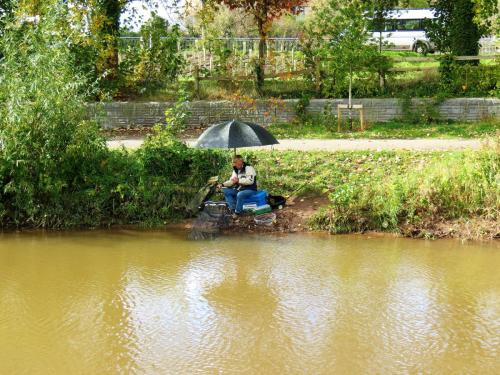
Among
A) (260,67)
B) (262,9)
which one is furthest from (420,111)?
(262,9)

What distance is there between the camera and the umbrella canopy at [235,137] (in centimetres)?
1240

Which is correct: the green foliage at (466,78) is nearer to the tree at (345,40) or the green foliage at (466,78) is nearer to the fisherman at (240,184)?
the tree at (345,40)

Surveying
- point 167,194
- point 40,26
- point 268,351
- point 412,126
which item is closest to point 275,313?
point 268,351

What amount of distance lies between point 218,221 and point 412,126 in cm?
791

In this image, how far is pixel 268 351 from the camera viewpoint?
7.60 metres

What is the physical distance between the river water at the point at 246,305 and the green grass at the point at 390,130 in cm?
583

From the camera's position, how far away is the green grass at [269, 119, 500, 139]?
1747cm

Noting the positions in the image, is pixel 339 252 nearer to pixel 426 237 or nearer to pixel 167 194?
pixel 426 237

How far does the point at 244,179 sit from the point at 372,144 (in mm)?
4772

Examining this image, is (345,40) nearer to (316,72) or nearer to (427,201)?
(316,72)

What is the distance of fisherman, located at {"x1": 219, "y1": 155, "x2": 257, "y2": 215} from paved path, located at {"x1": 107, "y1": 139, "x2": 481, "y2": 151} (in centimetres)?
329

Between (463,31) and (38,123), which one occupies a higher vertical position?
(463,31)

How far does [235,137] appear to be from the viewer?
12500 millimetres

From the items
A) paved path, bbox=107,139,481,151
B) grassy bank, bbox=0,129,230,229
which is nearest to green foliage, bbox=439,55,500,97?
paved path, bbox=107,139,481,151
